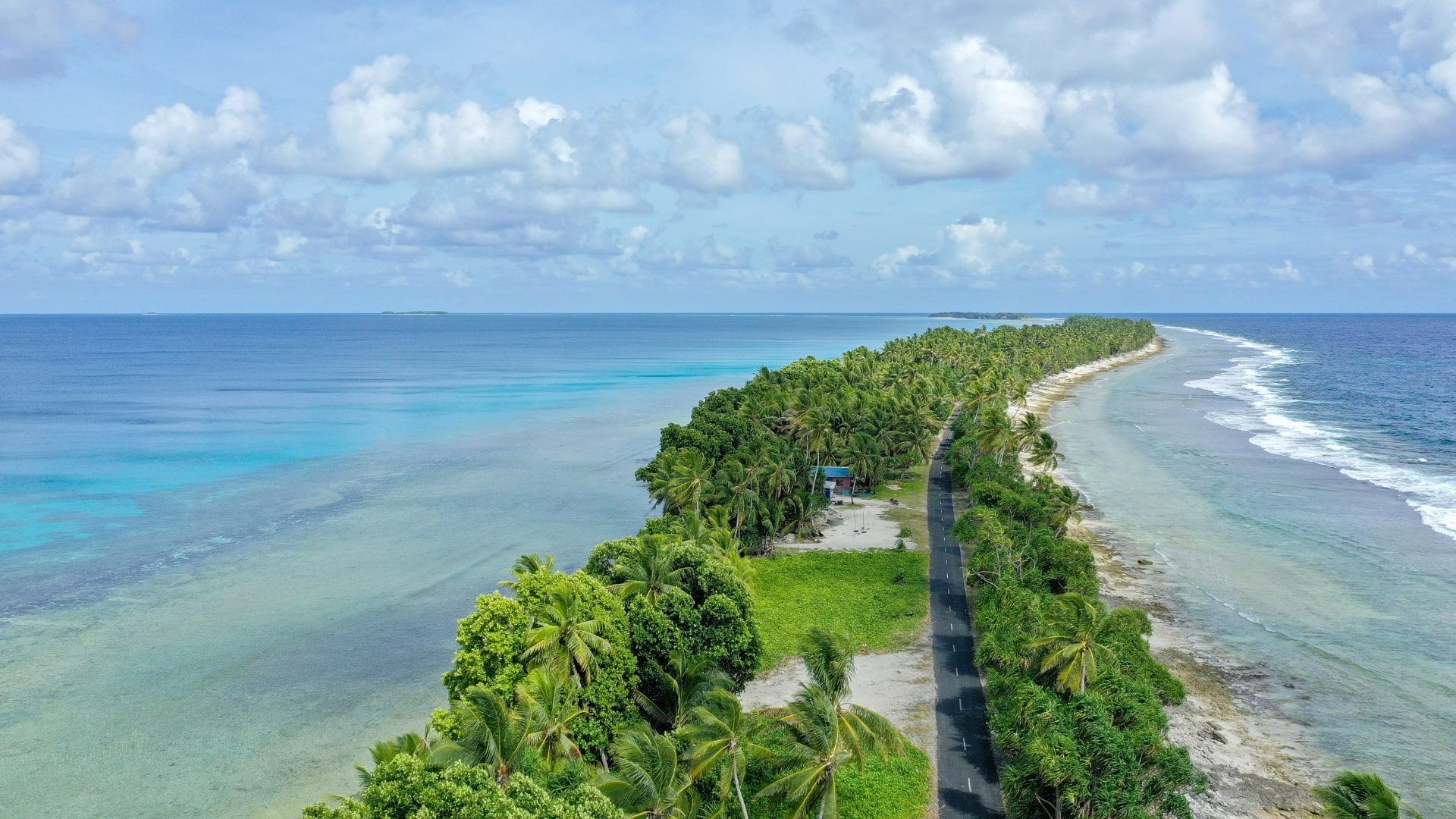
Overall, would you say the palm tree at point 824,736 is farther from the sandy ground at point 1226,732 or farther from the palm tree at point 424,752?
the sandy ground at point 1226,732

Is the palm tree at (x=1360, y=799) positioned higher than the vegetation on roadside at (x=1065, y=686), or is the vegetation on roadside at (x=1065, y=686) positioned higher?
the palm tree at (x=1360, y=799)

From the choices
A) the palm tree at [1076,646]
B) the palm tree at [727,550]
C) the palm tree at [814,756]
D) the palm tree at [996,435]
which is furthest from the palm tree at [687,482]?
the palm tree at [814,756]

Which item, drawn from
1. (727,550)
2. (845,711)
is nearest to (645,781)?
(845,711)

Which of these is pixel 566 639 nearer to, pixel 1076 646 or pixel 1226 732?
pixel 1076 646

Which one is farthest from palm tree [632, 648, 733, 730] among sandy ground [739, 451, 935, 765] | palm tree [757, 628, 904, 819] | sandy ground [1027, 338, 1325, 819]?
sandy ground [1027, 338, 1325, 819]

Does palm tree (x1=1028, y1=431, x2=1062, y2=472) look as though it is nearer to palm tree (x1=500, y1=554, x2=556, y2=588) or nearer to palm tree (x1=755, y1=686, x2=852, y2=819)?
palm tree (x1=500, y1=554, x2=556, y2=588)

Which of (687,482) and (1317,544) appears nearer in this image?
(687,482)

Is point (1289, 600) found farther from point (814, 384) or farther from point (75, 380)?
point (75, 380)
